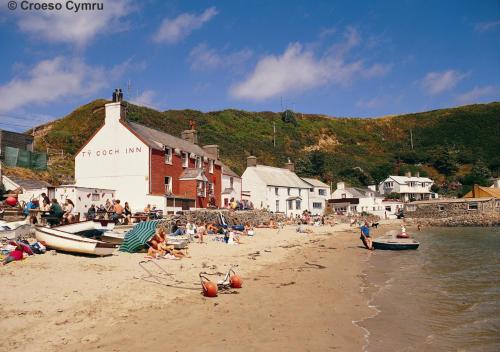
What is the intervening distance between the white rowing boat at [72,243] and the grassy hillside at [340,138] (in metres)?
45.2

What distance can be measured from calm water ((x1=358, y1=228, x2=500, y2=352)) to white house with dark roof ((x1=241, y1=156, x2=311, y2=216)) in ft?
119

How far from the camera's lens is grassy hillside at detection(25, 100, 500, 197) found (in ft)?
269

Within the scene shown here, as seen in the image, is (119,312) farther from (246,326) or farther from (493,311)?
(493,311)

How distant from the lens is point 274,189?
195 ft

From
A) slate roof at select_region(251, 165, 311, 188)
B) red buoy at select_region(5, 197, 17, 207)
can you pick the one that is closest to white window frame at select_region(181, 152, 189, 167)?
slate roof at select_region(251, 165, 311, 188)

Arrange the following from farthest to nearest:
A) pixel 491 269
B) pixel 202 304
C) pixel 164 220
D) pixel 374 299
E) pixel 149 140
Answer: pixel 149 140, pixel 164 220, pixel 491 269, pixel 374 299, pixel 202 304

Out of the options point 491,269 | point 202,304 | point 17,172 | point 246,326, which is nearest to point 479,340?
point 246,326

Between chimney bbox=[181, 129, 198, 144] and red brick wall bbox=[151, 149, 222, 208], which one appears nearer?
red brick wall bbox=[151, 149, 222, 208]

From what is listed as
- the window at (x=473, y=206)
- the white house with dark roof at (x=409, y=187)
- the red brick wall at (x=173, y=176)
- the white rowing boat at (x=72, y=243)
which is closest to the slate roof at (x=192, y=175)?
the red brick wall at (x=173, y=176)

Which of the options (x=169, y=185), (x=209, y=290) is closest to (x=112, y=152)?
(x=169, y=185)

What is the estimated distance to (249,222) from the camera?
132ft

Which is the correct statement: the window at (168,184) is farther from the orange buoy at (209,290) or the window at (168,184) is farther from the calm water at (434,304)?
the orange buoy at (209,290)

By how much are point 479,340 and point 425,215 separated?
65.1 meters

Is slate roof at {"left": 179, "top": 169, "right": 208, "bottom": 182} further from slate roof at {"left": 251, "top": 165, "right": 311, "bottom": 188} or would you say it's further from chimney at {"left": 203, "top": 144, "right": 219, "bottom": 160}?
slate roof at {"left": 251, "top": 165, "right": 311, "bottom": 188}
